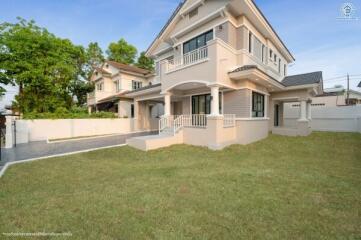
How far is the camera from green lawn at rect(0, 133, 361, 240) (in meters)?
2.96

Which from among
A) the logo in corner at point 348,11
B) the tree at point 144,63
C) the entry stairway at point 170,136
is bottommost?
the entry stairway at point 170,136

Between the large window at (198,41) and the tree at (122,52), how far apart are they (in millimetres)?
24536

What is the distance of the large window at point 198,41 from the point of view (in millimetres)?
11633

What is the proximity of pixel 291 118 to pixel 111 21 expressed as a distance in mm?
18883

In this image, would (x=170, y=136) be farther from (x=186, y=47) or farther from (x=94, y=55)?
(x=94, y=55)

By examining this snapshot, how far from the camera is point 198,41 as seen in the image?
481 inches

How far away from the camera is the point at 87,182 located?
5.24m

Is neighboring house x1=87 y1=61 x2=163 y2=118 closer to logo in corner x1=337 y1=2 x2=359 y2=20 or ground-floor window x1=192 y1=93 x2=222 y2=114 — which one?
ground-floor window x1=192 y1=93 x2=222 y2=114

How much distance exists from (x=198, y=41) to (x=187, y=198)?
10.8 metres

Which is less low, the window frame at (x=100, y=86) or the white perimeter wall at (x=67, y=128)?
the window frame at (x=100, y=86)

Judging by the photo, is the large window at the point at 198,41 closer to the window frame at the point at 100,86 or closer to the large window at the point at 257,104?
the large window at the point at 257,104

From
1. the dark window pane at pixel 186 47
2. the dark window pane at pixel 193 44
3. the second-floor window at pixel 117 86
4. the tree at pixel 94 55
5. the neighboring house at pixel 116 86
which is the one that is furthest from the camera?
the tree at pixel 94 55

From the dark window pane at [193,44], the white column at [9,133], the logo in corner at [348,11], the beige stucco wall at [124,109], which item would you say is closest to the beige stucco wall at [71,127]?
the beige stucco wall at [124,109]

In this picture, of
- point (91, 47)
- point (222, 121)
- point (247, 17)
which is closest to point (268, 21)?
point (247, 17)
